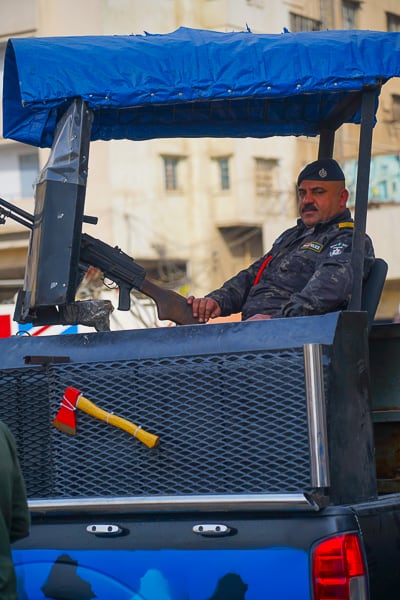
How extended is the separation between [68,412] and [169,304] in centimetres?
117

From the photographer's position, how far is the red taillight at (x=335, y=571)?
346 cm

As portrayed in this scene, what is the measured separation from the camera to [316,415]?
11.7 ft

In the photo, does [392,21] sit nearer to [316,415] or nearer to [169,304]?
[169,304]

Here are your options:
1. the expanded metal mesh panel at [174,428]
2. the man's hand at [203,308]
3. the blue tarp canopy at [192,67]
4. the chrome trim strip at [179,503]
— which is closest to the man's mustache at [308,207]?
the man's hand at [203,308]

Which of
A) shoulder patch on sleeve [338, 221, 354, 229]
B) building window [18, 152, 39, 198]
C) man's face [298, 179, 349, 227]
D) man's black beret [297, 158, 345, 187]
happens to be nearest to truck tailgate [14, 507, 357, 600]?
shoulder patch on sleeve [338, 221, 354, 229]

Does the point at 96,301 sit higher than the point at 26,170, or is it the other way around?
the point at 26,170

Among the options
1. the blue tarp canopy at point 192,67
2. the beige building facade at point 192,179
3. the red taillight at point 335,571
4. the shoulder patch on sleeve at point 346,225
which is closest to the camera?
the red taillight at point 335,571

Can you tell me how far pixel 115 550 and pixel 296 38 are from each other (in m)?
1.99

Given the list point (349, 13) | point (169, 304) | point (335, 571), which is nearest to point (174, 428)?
point (335, 571)

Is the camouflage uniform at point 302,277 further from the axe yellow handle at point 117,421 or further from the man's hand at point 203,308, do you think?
the axe yellow handle at point 117,421

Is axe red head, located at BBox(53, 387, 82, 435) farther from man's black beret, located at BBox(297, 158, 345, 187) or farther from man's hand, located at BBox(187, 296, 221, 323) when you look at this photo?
man's black beret, located at BBox(297, 158, 345, 187)

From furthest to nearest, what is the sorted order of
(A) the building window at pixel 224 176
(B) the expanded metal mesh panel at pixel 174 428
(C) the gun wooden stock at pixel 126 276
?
(A) the building window at pixel 224 176
(C) the gun wooden stock at pixel 126 276
(B) the expanded metal mesh panel at pixel 174 428

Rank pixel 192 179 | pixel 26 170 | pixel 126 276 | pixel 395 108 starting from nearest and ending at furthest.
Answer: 1. pixel 126 276
2. pixel 26 170
3. pixel 192 179
4. pixel 395 108

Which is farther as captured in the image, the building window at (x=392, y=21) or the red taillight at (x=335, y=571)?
the building window at (x=392, y=21)
